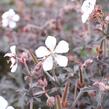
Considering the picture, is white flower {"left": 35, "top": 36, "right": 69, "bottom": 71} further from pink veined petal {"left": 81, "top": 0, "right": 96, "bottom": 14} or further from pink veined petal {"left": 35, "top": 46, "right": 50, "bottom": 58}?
pink veined petal {"left": 81, "top": 0, "right": 96, "bottom": 14}

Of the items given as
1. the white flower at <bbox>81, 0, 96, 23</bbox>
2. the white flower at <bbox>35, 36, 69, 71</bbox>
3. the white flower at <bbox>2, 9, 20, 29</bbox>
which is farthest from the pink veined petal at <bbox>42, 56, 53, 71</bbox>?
the white flower at <bbox>2, 9, 20, 29</bbox>

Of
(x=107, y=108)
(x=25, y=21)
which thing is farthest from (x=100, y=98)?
(x=25, y=21)

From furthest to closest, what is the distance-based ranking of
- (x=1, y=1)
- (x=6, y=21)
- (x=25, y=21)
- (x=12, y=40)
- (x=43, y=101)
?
(x=1, y=1) → (x=25, y=21) → (x=12, y=40) → (x=6, y=21) → (x=43, y=101)

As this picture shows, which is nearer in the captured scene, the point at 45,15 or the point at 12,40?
the point at 12,40

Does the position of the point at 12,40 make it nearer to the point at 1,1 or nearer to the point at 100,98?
the point at 100,98

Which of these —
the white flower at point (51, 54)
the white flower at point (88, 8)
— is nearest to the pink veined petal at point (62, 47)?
the white flower at point (51, 54)

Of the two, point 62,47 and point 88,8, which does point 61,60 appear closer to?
point 62,47

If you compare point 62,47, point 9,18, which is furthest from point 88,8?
point 9,18

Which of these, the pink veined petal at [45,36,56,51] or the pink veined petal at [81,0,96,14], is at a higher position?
the pink veined petal at [81,0,96,14]

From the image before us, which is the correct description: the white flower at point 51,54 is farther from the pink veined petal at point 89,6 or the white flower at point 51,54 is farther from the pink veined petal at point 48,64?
the pink veined petal at point 89,6
